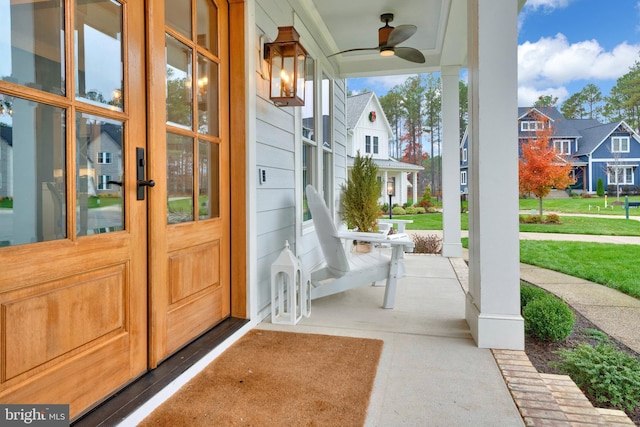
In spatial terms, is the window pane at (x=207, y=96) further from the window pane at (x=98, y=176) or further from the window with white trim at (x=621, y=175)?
the window with white trim at (x=621, y=175)

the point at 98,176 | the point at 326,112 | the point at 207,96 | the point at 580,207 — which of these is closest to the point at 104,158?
the point at 98,176

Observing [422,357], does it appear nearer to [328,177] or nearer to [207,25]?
[207,25]

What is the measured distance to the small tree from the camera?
6066mm

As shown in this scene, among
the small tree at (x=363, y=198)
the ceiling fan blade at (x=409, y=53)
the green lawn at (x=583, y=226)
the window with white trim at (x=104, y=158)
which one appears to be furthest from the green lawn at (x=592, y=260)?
the window with white trim at (x=104, y=158)

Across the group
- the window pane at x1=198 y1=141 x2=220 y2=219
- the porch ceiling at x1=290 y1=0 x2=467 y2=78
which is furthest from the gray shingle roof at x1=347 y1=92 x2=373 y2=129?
the window pane at x1=198 y1=141 x2=220 y2=219

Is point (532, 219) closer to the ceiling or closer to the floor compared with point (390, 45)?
closer to the floor

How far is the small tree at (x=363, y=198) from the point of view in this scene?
6.07m

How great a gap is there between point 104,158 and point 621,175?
→ 24024 millimetres

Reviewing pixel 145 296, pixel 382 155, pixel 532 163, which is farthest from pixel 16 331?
pixel 382 155

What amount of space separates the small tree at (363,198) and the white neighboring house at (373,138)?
8.27m

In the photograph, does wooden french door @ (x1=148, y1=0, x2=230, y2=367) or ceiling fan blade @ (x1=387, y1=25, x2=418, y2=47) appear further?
ceiling fan blade @ (x1=387, y1=25, x2=418, y2=47)

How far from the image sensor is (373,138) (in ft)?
54.0

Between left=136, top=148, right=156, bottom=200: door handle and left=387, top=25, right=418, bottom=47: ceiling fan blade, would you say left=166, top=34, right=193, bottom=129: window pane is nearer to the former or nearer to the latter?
left=136, top=148, right=156, bottom=200: door handle

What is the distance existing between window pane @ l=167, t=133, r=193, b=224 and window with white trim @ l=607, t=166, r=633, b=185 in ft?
73.4
